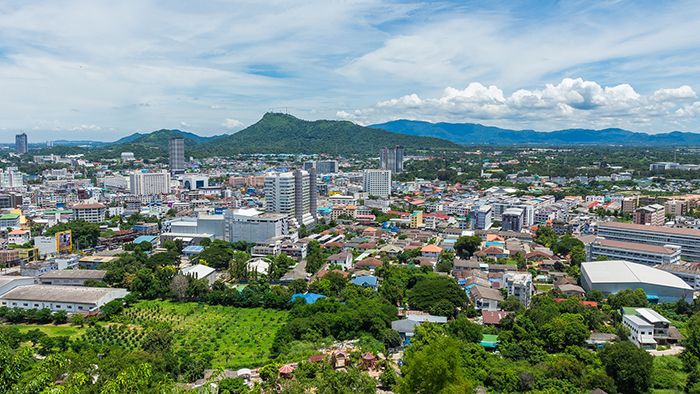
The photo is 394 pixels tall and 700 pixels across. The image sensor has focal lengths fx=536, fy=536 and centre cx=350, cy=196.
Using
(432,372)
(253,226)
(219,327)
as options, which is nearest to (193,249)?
(253,226)

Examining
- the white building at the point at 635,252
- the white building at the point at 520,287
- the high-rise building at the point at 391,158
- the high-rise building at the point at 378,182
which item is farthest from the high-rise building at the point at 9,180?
the white building at the point at 635,252

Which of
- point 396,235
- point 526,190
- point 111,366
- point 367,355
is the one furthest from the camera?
point 526,190

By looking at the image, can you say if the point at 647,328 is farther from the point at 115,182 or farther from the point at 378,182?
the point at 115,182

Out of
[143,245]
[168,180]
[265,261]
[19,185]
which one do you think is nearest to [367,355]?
[265,261]

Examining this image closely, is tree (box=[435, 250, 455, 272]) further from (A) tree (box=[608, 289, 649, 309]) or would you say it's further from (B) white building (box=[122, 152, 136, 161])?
(B) white building (box=[122, 152, 136, 161])

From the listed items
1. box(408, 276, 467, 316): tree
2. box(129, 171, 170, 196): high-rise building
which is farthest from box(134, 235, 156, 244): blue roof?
box(129, 171, 170, 196): high-rise building

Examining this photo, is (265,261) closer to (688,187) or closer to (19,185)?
(19,185)

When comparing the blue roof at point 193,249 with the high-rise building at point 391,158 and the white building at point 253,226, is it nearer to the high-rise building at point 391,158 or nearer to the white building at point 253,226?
the white building at point 253,226
